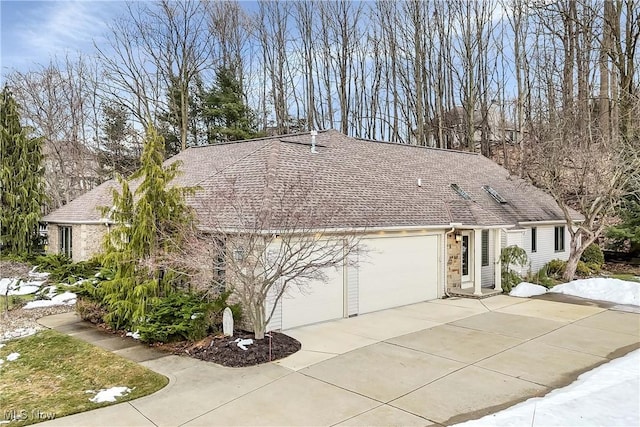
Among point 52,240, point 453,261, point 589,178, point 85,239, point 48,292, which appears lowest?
point 48,292

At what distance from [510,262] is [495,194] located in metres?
3.99

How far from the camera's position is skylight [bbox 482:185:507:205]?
61.0 ft

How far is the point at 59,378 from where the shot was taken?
7520mm

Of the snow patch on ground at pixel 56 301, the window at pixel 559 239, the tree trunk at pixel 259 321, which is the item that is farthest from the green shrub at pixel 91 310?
the window at pixel 559 239

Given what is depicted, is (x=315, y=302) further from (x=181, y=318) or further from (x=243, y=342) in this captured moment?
(x=181, y=318)

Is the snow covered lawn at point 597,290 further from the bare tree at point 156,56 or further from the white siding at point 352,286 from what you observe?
the bare tree at point 156,56

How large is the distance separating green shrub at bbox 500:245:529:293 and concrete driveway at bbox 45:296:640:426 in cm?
381

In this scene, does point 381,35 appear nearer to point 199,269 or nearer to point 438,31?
point 438,31

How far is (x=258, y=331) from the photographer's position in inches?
364

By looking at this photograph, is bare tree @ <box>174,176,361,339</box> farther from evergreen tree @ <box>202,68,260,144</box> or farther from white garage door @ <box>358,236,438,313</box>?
evergreen tree @ <box>202,68,260,144</box>

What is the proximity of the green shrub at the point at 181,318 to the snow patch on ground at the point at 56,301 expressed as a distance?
516 cm

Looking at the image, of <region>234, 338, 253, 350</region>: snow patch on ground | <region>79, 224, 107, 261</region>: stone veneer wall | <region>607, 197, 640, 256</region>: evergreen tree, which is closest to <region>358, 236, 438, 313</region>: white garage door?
<region>234, 338, 253, 350</region>: snow patch on ground

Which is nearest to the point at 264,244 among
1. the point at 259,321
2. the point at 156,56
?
the point at 259,321

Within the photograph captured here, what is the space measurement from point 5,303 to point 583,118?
27549 millimetres
